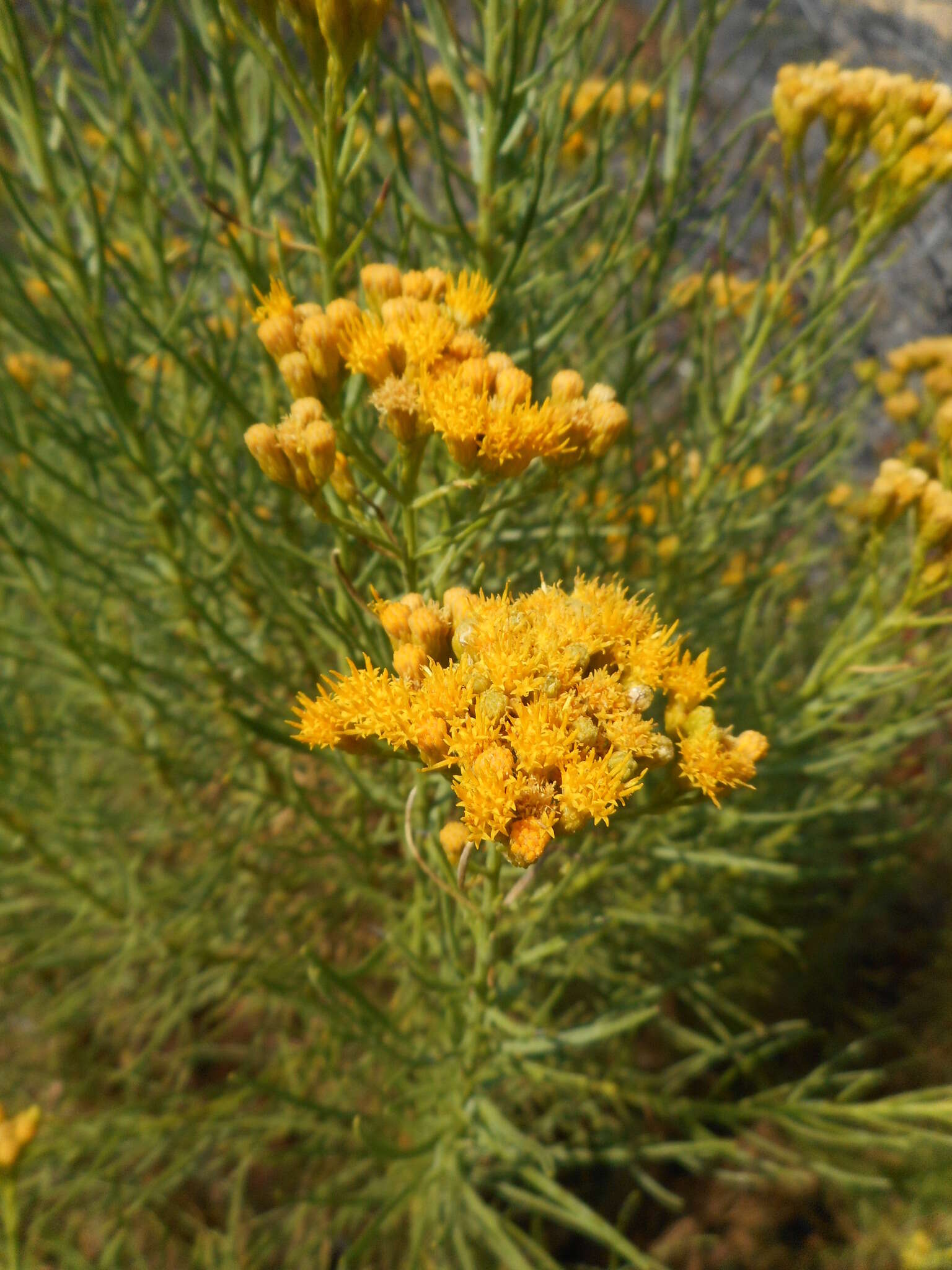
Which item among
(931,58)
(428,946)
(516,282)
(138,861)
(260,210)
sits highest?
(931,58)

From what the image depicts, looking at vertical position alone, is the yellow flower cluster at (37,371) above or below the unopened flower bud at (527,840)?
above

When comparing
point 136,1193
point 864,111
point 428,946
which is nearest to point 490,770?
point 428,946

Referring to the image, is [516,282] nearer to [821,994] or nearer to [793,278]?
[793,278]

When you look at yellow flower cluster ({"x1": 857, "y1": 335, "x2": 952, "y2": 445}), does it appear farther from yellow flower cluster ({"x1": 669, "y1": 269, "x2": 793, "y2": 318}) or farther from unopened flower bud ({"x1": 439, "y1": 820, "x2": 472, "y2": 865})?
unopened flower bud ({"x1": 439, "y1": 820, "x2": 472, "y2": 865})

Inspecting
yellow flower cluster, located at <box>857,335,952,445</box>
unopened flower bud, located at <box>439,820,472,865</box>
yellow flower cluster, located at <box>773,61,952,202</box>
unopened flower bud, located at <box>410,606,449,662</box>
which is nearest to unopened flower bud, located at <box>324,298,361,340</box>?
unopened flower bud, located at <box>410,606,449,662</box>

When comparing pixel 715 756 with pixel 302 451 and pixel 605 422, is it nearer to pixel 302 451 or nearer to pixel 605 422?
pixel 605 422

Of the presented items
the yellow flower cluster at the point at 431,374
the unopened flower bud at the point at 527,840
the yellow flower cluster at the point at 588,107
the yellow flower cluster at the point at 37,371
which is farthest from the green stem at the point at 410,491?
the yellow flower cluster at the point at 588,107

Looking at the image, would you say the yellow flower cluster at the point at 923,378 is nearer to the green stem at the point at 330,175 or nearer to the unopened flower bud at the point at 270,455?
the green stem at the point at 330,175
